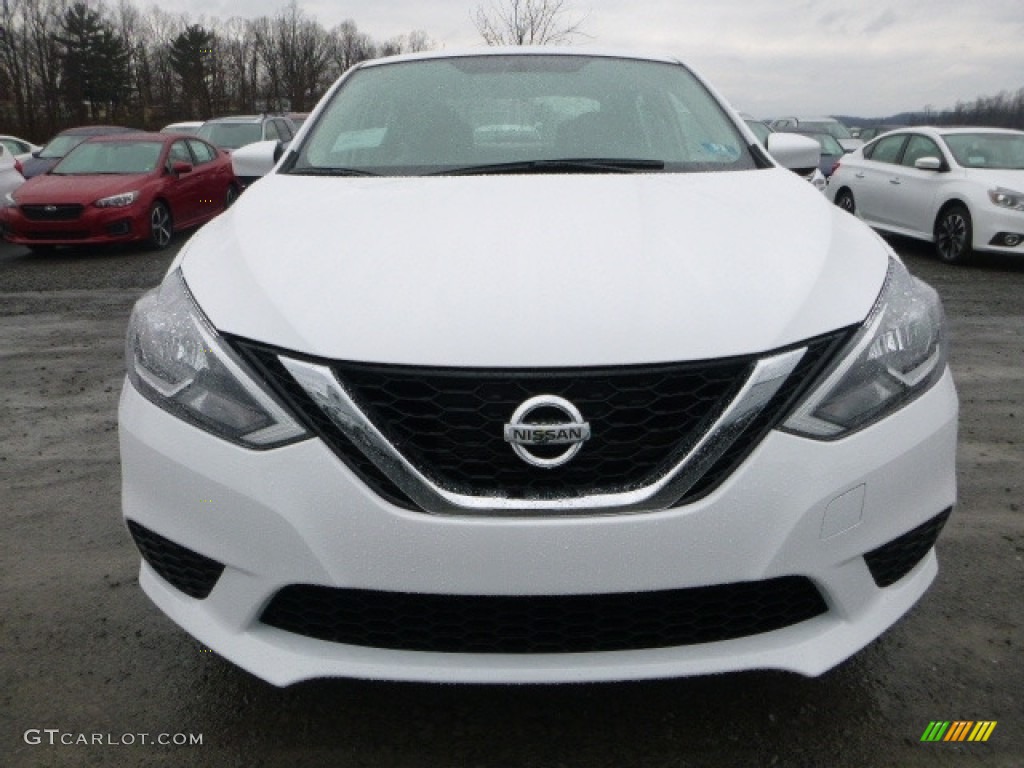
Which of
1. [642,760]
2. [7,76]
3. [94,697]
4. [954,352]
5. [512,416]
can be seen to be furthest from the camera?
[7,76]

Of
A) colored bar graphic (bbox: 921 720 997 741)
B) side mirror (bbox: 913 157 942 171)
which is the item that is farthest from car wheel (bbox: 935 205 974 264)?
colored bar graphic (bbox: 921 720 997 741)

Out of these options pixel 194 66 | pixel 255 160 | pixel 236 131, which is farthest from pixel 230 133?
pixel 194 66

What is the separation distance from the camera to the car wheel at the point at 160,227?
10.9m

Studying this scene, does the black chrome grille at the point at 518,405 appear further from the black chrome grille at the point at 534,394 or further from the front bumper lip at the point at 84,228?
the front bumper lip at the point at 84,228

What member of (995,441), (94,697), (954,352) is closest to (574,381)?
(94,697)

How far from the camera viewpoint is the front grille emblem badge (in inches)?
64.9

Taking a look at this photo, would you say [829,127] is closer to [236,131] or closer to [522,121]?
[236,131]

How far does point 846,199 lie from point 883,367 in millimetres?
10879

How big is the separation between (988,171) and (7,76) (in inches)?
2143

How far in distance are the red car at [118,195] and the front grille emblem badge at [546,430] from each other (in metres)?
10.1

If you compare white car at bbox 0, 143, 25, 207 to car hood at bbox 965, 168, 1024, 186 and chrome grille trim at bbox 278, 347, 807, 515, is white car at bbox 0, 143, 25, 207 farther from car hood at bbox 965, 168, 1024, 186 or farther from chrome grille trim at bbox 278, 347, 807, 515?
chrome grille trim at bbox 278, 347, 807, 515

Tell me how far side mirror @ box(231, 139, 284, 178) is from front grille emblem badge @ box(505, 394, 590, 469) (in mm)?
2253

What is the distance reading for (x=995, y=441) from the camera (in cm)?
404

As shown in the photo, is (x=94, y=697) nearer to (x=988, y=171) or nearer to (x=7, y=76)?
(x=988, y=171)
